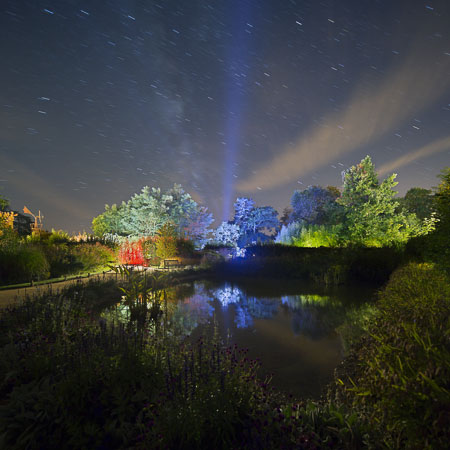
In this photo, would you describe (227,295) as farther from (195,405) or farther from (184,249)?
(184,249)

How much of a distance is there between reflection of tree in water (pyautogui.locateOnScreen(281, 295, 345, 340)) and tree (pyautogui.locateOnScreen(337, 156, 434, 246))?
→ 13.1 metres

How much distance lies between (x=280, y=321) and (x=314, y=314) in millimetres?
1234

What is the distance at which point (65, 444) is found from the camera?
1917mm

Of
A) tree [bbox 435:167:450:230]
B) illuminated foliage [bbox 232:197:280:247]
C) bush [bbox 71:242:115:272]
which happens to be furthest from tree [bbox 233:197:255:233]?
tree [bbox 435:167:450:230]

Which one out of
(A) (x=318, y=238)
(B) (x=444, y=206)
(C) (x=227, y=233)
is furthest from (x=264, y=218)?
(B) (x=444, y=206)

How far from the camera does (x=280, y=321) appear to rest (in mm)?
6742

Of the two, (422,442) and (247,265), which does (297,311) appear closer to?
(422,442)

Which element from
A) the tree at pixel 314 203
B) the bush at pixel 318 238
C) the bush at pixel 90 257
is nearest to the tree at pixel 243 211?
the tree at pixel 314 203

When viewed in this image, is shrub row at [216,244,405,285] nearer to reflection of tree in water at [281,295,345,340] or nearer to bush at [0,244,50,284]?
reflection of tree in water at [281,295,345,340]

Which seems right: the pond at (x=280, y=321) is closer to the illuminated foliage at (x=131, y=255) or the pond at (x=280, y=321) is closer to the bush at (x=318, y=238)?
the illuminated foliage at (x=131, y=255)

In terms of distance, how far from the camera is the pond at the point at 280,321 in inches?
162

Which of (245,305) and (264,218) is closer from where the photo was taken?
(245,305)

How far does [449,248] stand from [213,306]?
5.79m

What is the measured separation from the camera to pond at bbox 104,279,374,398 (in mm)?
4105
